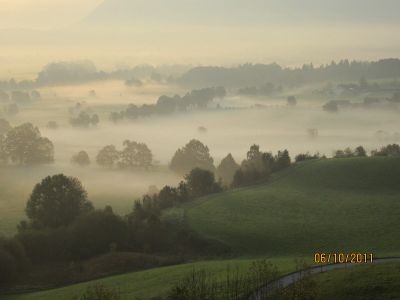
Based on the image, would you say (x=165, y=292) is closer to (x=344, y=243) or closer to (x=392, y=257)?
(x=392, y=257)

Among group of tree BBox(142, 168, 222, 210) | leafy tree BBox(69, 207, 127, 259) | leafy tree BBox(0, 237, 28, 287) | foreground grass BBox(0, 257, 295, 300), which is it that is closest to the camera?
foreground grass BBox(0, 257, 295, 300)

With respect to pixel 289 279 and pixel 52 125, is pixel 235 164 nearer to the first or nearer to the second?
pixel 289 279

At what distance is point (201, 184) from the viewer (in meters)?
79.6

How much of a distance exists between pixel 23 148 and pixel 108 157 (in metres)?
18.0

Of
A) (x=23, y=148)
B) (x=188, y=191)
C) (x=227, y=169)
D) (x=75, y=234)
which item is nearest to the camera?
(x=75, y=234)

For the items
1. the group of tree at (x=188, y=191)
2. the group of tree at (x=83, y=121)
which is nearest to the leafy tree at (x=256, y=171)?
the group of tree at (x=188, y=191)

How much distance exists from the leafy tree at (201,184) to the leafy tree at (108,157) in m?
40.6

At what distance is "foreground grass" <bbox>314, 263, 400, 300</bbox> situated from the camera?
31344 mm

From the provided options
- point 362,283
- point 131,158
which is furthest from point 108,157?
point 362,283

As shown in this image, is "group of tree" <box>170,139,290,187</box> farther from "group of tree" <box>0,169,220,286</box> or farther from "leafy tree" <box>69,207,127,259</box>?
"leafy tree" <box>69,207,127,259</box>

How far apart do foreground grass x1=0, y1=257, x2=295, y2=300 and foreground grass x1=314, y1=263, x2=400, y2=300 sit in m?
4.85

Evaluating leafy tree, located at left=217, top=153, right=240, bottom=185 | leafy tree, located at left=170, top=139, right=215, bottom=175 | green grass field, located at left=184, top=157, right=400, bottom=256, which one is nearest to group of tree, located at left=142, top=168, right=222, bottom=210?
green grass field, located at left=184, top=157, right=400, bottom=256

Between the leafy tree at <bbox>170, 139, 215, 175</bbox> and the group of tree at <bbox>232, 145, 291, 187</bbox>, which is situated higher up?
the leafy tree at <bbox>170, 139, 215, 175</bbox>

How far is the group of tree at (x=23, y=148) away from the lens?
118562 mm
